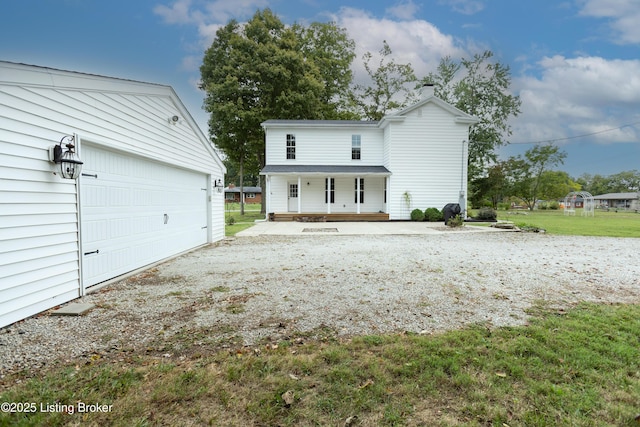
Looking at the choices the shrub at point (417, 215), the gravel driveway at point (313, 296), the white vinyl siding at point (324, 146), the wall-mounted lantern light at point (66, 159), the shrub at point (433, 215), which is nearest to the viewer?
the gravel driveway at point (313, 296)

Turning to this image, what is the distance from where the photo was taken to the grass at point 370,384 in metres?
1.92

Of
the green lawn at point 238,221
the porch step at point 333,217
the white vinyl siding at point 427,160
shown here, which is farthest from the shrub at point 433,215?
the green lawn at point 238,221

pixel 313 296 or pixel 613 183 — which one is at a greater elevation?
pixel 613 183

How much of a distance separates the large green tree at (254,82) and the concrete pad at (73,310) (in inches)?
780

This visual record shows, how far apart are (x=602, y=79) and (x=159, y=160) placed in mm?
35875

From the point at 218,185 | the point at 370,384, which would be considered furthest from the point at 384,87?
the point at 370,384

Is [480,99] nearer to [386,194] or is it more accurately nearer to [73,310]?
[386,194]

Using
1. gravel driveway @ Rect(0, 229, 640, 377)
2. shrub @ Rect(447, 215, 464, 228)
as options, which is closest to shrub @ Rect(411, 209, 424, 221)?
shrub @ Rect(447, 215, 464, 228)

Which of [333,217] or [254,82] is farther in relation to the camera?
[254,82]

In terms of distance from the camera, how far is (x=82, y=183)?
4.63 meters

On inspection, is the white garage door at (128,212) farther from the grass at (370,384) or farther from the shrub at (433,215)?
the shrub at (433,215)

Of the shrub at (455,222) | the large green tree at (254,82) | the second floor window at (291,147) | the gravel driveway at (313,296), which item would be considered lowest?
the gravel driveway at (313,296)

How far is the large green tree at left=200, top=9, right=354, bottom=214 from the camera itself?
22406 mm

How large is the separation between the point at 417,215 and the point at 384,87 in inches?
645
